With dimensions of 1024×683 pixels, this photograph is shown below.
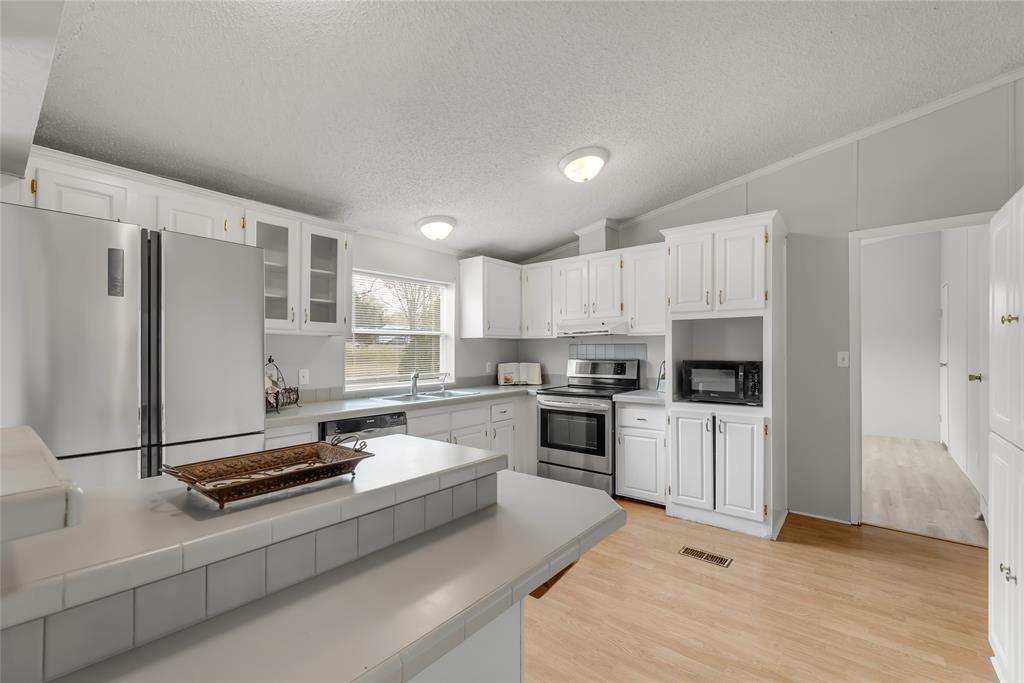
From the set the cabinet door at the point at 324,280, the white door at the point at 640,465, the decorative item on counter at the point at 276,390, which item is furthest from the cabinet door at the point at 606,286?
the decorative item on counter at the point at 276,390

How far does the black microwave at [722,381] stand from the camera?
3.41 metres

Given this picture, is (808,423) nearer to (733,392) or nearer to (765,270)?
(733,392)

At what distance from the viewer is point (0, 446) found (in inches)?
28.9

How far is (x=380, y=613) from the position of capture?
84 cm

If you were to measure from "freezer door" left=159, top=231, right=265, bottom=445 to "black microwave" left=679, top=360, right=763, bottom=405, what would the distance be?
9.58 ft

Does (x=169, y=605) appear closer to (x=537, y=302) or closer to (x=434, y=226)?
(x=434, y=226)

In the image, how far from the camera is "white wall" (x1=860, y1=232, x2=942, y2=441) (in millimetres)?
6094

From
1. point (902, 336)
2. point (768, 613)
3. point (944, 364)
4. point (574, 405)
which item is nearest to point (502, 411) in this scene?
point (574, 405)

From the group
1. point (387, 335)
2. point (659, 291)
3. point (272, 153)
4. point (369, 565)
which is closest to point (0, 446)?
point (369, 565)

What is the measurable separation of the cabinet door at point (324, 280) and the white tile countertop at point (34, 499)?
2.66m

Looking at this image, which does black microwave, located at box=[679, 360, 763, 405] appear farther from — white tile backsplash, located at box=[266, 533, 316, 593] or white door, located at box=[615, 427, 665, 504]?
white tile backsplash, located at box=[266, 533, 316, 593]

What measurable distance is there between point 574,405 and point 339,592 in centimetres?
338

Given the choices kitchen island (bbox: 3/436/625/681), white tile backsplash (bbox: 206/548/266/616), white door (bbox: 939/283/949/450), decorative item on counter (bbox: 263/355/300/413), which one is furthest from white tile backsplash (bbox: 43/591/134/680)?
white door (bbox: 939/283/949/450)

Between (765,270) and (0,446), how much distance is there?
3.64 meters
